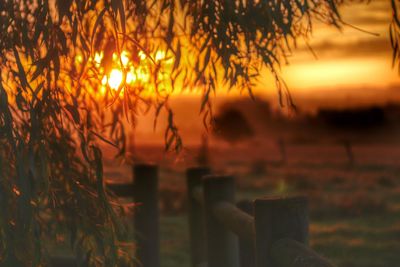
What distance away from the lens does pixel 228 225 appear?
15.8ft

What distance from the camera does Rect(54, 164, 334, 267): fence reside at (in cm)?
348

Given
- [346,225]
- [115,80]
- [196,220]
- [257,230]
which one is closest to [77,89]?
[115,80]

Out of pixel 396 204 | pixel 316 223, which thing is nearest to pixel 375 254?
pixel 316 223

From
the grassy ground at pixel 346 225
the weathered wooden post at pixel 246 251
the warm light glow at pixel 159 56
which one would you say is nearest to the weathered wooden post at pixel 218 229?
the weathered wooden post at pixel 246 251

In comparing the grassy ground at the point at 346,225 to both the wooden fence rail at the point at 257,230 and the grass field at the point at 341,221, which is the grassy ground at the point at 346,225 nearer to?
the grass field at the point at 341,221

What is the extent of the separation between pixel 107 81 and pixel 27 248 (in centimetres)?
109

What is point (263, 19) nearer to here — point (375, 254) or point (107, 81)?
point (107, 81)

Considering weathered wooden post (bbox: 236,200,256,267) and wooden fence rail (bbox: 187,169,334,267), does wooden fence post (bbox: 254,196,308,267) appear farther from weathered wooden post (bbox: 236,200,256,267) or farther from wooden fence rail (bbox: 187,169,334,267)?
weathered wooden post (bbox: 236,200,256,267)

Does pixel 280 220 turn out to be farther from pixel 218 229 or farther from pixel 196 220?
pixel 196 220

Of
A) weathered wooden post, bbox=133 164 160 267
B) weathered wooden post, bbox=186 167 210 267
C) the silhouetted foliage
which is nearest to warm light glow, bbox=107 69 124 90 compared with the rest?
the silhouetted foliage

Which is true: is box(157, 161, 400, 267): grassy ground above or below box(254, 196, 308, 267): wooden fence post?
below

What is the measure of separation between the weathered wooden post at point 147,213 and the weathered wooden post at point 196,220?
31cm

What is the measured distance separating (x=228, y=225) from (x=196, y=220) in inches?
82.7

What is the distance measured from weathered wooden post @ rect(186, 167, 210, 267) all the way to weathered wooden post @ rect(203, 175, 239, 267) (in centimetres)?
110
